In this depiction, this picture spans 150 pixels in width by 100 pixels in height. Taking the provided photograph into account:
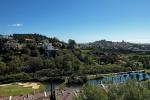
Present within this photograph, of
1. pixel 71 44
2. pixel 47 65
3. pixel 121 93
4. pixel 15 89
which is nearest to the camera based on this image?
pixel 121 93

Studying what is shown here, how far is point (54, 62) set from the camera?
7894cm

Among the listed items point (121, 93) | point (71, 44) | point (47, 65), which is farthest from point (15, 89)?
point (71, 44)

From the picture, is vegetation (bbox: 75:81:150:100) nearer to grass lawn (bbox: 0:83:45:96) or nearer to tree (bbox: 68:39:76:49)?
grass lawn (bbox: 0:83:45:96)

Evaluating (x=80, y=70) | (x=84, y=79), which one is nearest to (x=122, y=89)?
(x=84, y=79)

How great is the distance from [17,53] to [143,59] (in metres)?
39.1

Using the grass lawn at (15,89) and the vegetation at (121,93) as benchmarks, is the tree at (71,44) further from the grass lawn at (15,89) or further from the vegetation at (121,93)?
the vegetation at (121,93)

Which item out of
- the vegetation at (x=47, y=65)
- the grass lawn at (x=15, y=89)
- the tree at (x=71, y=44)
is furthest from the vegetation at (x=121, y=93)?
the tree at (x=71, y=44)

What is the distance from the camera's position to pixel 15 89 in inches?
2258

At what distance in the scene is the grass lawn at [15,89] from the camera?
53662mm

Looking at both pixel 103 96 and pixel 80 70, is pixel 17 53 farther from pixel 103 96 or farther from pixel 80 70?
pixel 103 96

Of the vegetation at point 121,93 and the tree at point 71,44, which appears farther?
the tree at point 71,44

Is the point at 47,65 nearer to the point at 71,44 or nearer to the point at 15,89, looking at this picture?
the point at 15,89

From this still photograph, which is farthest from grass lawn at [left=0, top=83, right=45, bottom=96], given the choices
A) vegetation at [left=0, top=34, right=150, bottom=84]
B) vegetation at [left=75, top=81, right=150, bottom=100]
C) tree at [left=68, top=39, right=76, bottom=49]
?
tree at [left=68, top=39, right=76, bottom=49]

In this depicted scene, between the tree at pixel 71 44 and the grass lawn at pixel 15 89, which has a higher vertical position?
the tree at pixel 71 44
